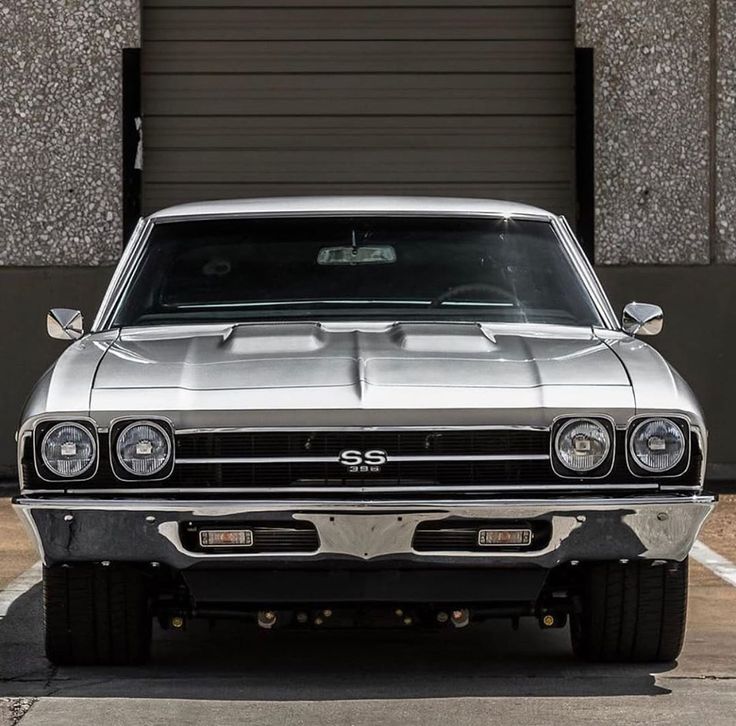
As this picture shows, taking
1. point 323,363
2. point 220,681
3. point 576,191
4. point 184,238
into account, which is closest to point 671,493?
point 323,363

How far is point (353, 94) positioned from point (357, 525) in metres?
7.05

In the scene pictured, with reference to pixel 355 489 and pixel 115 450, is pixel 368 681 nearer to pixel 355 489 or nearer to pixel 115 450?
pixel 355 489

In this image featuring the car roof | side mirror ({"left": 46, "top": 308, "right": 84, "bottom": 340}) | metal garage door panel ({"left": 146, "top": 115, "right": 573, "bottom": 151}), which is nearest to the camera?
side mirror ({"left": 46, "top": 308, "right": 84, "bottom": 340})

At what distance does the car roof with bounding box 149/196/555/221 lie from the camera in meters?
6.70

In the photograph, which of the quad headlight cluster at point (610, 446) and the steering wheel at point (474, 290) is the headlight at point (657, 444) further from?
the steering wheel at point (474, 290)

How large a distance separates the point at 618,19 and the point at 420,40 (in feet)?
4.41

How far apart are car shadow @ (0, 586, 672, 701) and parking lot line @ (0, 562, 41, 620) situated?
45 centimetres

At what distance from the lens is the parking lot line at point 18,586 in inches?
275

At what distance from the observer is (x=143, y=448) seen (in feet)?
16.9

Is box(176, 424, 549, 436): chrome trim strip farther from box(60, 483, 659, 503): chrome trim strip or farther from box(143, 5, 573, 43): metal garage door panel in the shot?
box(143, 5, 573, 43): metal garage door panel

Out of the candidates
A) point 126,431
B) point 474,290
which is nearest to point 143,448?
point 126,431

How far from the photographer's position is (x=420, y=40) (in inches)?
462

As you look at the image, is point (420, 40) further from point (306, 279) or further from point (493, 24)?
point (306, 279)

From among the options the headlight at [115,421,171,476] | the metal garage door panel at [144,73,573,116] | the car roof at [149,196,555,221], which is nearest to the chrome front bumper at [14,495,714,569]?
the headlight at [115,421,171,476]
